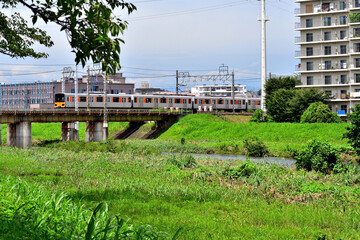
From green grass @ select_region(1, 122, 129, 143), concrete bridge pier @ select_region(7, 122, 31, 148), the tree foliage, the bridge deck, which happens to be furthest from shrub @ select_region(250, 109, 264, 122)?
concrete bridge pier @ select_region(7, 122, 31, 148)

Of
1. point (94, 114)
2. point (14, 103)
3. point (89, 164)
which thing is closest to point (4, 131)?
point (94, 114)

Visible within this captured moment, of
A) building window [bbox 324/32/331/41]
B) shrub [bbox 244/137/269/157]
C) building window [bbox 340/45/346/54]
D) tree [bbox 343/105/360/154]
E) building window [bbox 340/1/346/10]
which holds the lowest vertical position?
shrub [bbox 244/137/269/157]

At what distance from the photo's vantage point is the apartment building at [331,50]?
6588 cm

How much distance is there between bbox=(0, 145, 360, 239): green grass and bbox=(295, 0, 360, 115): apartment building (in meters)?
51.1

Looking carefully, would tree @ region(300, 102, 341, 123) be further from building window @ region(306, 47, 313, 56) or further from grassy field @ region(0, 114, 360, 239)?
grassy field @ region(0, 114, 360, 239)

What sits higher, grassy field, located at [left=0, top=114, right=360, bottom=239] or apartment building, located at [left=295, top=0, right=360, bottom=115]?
apartment building, located at [left=295, top=0, right=360, bottom=115]

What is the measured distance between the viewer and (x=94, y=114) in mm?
59406

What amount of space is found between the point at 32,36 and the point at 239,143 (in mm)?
31987

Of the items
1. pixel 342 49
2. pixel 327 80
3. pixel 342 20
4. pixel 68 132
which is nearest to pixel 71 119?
pixel 68 132

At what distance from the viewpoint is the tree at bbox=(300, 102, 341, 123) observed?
179ft

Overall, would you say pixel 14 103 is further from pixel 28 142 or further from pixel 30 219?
pixel 30 219

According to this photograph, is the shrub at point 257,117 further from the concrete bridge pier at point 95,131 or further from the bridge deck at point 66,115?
the concrete bridge pier at point 95,131

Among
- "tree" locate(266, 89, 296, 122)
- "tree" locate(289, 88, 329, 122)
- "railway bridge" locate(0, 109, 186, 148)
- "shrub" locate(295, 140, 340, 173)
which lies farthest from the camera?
"tree" locate(266, 89, 296, 122)

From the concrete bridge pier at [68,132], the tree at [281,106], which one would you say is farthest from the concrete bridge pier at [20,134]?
the tree at [281,106]
